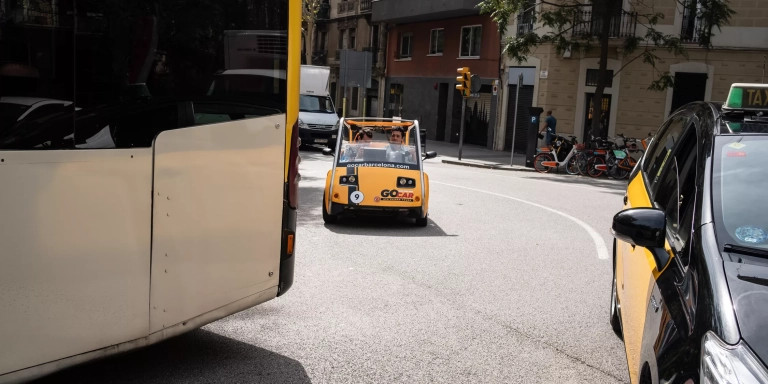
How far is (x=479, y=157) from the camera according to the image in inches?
1201

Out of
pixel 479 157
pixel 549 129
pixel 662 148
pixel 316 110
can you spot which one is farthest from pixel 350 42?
pixel 662 148

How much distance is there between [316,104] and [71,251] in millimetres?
27115

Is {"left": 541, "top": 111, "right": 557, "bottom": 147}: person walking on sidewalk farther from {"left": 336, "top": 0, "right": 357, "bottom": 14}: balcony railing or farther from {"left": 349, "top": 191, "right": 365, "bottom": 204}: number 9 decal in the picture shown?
{"left": 336, "top": 0, "right": 357, "bottom": 14}: balcony railing

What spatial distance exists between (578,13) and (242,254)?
84.4 feet

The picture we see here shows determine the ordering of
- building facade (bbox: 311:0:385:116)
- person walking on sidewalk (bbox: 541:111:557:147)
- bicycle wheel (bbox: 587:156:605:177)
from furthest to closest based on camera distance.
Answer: building facade (bbox: 311:0:385:116)
person walking on sidewalk (bbox: 541:111:557:147)
bicycle wheel (bbox: 587:156:605:177)

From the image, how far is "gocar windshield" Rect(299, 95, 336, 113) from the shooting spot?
1191 inches

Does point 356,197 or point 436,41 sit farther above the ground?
point 436,41

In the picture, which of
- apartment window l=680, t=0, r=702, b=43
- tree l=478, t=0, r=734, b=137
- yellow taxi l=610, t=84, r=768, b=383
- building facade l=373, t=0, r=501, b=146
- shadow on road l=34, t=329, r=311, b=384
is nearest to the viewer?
yellow taxi l=610, t=84, r=768, b=383

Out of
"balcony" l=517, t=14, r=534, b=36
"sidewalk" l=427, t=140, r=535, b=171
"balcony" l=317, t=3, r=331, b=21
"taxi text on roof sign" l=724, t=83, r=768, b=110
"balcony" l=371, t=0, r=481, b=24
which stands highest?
"balcony" l=317, t=3, r=331, b=21

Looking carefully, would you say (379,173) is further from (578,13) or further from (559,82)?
(559,82)

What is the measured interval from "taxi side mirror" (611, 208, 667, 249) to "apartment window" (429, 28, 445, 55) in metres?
37.4

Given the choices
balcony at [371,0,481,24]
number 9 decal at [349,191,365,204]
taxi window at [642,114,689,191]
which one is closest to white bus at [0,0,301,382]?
taxi window at [642,114,689,191]

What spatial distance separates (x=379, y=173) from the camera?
37.9 feet

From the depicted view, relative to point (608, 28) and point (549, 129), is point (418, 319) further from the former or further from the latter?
point (549, 129)
